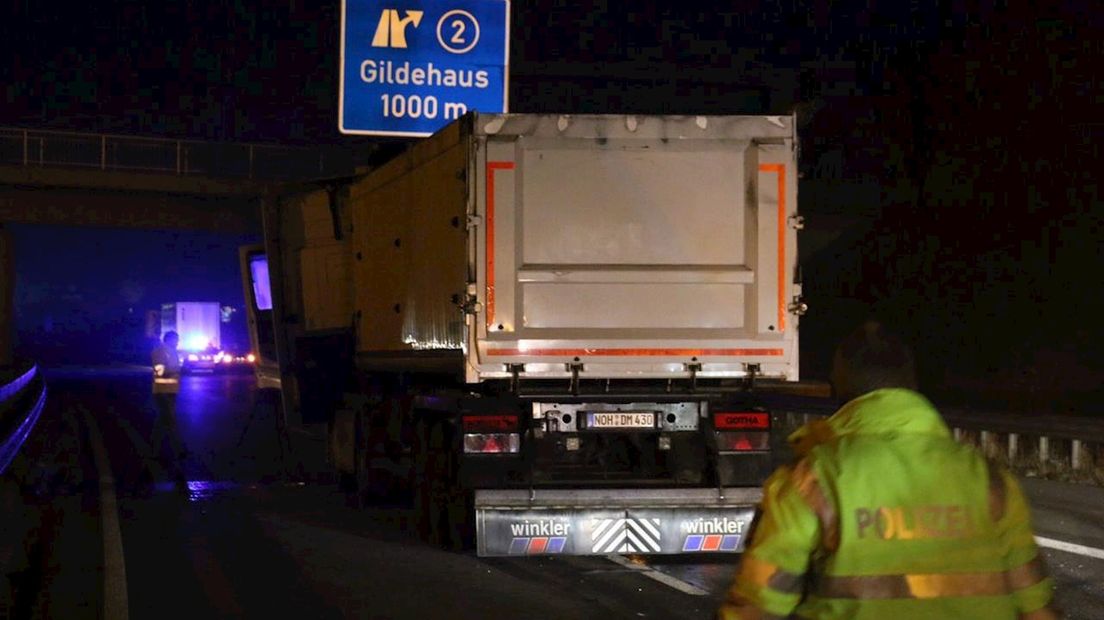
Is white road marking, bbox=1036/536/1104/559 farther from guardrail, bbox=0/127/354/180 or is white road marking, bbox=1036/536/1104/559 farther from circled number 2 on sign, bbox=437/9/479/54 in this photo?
guardrail, bbox=0/127/354/180

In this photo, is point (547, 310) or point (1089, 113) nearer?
point (547, 310)

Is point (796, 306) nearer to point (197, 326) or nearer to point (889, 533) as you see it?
point (889, 533)

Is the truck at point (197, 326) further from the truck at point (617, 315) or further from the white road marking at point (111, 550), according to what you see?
the truck at point (617, 315)

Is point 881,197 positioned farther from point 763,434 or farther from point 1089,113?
point 763,434

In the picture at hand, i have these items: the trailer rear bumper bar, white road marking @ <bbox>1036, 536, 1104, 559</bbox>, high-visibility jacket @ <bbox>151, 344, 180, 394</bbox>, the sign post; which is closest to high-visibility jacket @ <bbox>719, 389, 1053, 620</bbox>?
the trailer rear bumper bar

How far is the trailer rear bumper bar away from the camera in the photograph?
1009cm

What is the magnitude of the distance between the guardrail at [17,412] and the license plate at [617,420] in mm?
8320

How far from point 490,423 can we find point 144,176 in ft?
100.0

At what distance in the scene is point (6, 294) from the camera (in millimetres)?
52688

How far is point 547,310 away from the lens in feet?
33.1

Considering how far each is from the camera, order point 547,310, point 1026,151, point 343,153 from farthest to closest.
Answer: point 343,153, point 1026,151, point 547,310

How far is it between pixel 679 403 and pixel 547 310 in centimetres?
116

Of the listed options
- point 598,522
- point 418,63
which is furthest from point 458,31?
point 598,522

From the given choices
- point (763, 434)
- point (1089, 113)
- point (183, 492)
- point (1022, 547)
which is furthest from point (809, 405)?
point (1022, 547)
